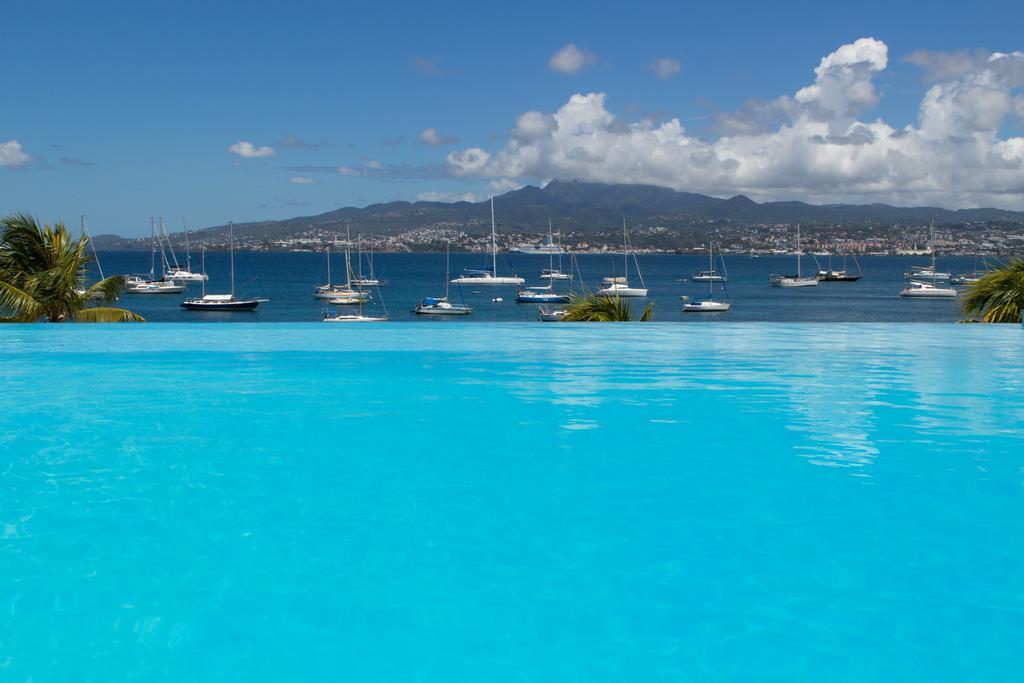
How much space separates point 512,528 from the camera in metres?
4.92

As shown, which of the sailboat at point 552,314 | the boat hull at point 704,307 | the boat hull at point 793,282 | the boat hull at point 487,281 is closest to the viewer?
the sailboat at point 552,314

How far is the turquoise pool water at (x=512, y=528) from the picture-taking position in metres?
3.57

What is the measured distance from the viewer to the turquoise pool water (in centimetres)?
357

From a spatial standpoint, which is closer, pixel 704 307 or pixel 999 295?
pixel 999 295

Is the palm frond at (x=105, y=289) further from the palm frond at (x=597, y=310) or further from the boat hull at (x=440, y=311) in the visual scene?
the boat hull at (x=440, y=311)

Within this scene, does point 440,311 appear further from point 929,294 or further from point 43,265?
point 929,294

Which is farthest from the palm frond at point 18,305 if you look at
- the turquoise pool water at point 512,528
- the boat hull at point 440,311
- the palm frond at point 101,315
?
the boat hull at point 440,311

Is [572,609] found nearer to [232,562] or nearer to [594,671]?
[594,671]

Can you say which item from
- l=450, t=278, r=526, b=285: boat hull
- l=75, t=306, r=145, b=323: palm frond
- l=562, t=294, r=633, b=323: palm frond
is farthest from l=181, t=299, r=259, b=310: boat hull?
l=562, t=294, r=633, b=323: palm frond

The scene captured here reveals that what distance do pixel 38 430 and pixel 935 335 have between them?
11848mm

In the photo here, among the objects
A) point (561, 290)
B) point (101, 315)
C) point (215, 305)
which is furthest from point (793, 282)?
point (101, 315)

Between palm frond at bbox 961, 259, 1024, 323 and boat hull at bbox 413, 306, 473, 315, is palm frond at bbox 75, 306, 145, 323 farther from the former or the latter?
boat hull at bbox 413, 306, 473, 315

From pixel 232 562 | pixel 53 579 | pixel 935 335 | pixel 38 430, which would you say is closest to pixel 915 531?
pixel 232 562

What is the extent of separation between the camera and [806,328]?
1469 centimetres
